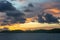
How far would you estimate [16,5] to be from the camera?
3916mm

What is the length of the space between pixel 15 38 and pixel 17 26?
29 cm

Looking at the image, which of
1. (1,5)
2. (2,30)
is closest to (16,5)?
(1,5)

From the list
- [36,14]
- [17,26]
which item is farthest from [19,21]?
[36,14]

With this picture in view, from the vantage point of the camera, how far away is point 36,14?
154 inches

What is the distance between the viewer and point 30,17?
12.8 ft

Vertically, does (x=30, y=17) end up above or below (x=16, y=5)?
below

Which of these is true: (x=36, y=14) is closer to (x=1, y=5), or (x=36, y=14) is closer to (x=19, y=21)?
(x=19, y=21)

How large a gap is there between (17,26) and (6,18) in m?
0.27

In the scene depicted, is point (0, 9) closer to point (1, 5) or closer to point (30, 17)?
point (1, 5)

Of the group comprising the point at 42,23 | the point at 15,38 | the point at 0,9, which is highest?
the point at 0,9

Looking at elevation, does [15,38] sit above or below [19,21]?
below

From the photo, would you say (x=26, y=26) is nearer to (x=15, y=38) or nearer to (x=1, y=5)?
(x=15, y=38)

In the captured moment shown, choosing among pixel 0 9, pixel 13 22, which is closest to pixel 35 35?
pixel 13 22

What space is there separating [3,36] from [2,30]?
15cm
